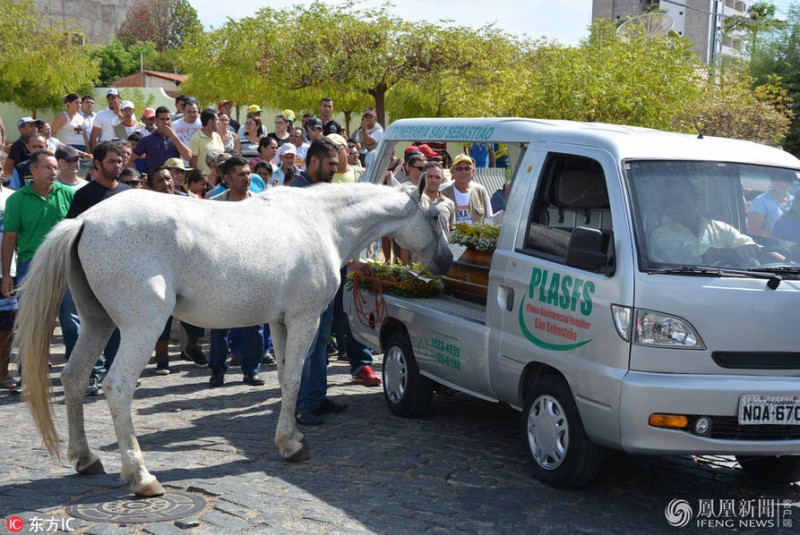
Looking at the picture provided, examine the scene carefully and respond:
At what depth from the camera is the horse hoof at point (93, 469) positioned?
21.0 ft

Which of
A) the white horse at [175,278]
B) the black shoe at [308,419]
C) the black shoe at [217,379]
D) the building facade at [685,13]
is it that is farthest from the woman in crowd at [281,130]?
the building facade at [685,13]

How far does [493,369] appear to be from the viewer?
6898mm

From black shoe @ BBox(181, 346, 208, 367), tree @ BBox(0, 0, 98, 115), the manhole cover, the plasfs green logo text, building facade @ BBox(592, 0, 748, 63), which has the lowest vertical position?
black shoe @ BBox(181, 346, 208, 367)

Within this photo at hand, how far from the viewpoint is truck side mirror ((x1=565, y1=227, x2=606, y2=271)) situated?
5.79 m

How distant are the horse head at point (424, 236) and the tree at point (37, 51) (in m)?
28.9

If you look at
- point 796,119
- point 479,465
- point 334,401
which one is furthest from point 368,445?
point 796,119

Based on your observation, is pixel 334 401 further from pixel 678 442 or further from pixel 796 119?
pixel 796 119

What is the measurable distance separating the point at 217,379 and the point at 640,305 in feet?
17.0

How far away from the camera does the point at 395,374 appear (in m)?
8.35

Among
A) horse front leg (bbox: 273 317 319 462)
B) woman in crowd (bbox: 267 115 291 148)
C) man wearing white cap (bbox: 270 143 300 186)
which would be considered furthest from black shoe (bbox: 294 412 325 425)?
woman in crowd (bbox: 267 115 291 148)

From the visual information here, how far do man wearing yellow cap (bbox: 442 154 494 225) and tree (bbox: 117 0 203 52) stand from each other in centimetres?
10355

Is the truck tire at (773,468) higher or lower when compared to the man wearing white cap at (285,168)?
lower

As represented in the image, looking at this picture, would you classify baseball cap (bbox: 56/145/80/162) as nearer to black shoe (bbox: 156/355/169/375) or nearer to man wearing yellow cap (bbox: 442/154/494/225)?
black shoe (bbox: 156/355/169/375)

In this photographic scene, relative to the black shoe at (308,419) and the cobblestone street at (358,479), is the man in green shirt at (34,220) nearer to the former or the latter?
the cobblestone street at (358,479)
